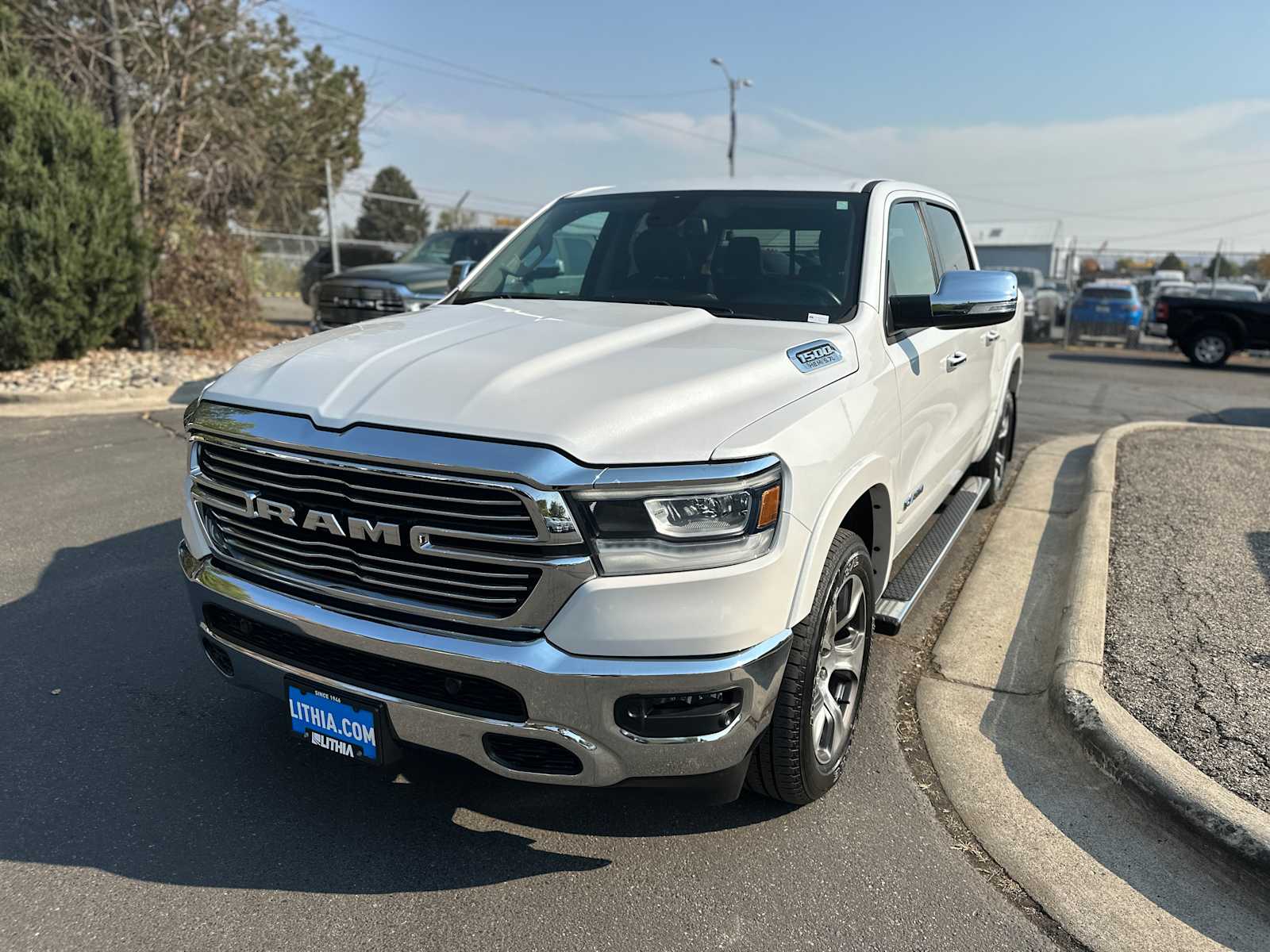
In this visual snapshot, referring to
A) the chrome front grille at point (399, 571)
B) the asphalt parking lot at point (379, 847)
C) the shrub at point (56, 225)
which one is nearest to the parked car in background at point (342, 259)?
the shrub at point (56, 225)

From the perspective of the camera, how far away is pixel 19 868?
2572 millimetres

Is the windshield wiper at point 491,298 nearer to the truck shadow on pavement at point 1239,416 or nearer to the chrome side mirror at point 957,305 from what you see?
the chrome side mirror at point 957,305

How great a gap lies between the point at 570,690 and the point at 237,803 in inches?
53.9

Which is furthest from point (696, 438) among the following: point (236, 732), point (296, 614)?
point (236, 732)

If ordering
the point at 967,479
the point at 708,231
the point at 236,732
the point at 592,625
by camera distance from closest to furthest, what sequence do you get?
the point at 592,625, the point at 236,732, the point at 708,231, the point at 967,479

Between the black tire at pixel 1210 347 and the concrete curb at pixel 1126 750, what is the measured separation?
15.4 metres

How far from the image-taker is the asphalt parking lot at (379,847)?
7.94 feet

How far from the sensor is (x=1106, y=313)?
2072cm

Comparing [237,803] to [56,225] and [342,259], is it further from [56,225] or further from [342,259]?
[342,259]

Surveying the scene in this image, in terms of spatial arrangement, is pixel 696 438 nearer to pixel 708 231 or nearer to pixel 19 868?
pixel 708 231

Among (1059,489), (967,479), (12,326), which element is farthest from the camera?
(12,326)

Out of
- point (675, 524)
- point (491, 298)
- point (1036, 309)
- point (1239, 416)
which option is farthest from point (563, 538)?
point (1036, 309)

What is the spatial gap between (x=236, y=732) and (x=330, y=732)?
0.98 metres

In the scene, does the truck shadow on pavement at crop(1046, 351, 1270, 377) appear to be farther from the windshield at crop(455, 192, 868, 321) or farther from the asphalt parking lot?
the asphalt parking lot
